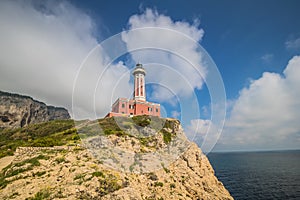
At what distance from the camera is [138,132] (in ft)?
119

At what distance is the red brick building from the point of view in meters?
45.4

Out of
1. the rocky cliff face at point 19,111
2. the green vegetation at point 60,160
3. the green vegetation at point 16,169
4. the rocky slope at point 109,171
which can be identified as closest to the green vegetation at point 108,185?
the rocky slope at point 109,171

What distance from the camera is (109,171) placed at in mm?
17969

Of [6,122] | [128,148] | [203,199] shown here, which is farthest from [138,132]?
[6,122]

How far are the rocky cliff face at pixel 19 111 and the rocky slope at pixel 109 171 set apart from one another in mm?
100913

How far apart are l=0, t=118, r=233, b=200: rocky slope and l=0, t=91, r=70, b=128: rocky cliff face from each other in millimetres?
100913

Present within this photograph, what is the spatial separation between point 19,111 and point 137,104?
10342cm

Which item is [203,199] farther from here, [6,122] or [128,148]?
[6,122]

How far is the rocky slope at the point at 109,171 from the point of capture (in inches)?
570

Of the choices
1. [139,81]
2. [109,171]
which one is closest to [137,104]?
[139,81]

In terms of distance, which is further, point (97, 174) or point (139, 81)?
point (139, 81)

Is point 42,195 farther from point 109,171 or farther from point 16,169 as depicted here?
point 16,169

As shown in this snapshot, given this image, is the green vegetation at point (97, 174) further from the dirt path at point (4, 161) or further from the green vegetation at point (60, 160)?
the dirt path at point (4, 161)

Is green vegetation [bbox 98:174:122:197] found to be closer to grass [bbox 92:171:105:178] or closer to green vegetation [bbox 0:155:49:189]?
grass [bbox 92:171:105:178]
